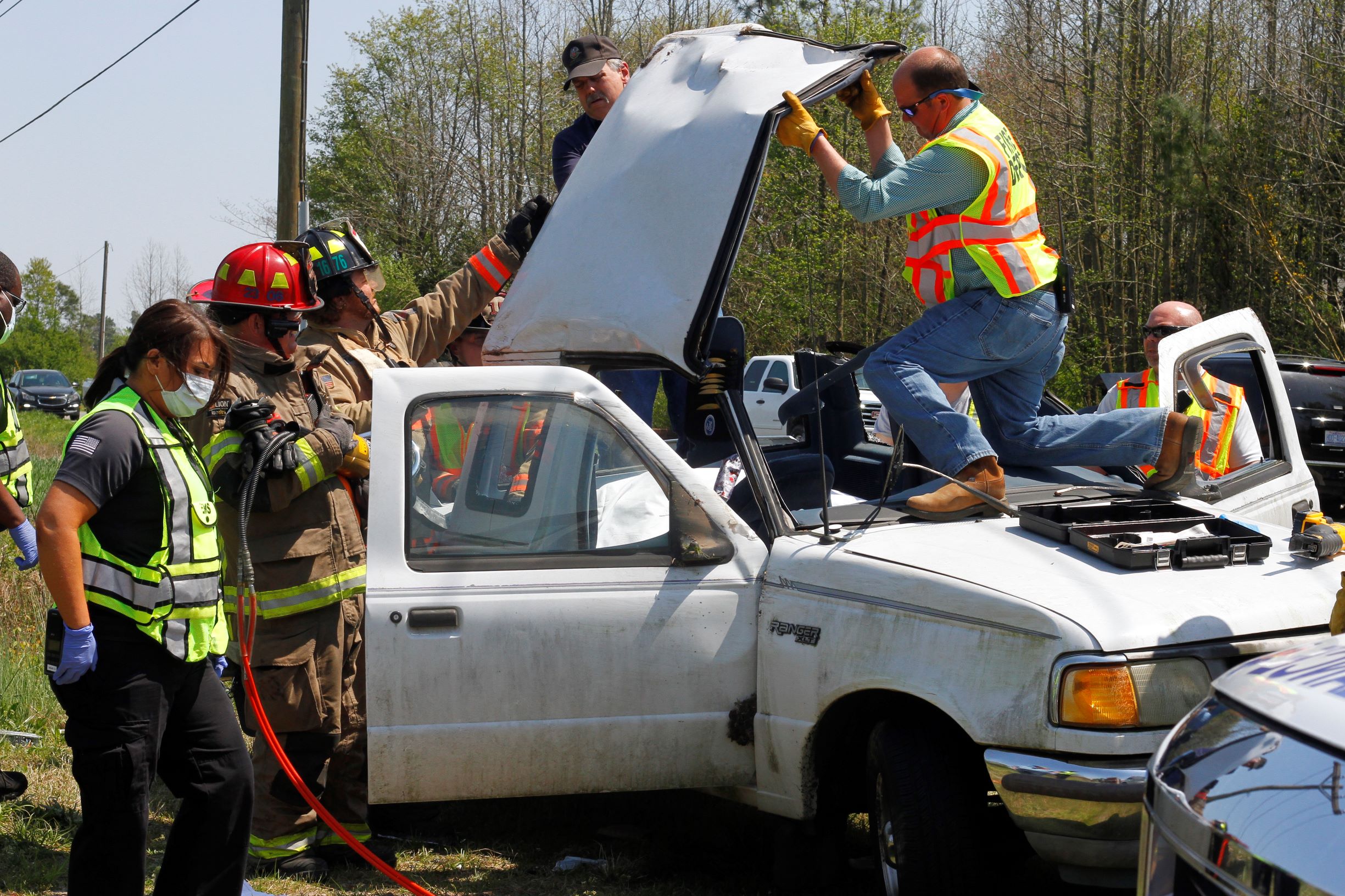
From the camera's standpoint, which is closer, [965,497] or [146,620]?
[146,620]

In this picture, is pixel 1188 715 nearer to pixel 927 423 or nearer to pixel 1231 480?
pixel 927 423

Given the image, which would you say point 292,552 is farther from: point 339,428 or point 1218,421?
point 1218,421

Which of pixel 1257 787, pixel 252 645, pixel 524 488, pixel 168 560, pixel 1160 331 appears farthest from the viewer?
pixel 1160 331

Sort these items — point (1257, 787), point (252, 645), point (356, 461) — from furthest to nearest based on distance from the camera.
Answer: point (356, 461) < point (252, 645) < point (1257, 787)

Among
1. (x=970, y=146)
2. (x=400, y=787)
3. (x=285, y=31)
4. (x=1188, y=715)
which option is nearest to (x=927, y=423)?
(x=970, y=146)

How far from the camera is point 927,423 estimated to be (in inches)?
155

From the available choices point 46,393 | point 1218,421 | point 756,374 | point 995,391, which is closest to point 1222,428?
point 1218,421

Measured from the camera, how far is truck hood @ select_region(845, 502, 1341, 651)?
298 centimetres

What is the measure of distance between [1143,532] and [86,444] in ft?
9.51

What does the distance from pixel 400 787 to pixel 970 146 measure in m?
2.69

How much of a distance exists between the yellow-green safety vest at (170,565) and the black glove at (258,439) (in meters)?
0.48

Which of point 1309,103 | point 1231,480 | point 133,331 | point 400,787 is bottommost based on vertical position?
point 400,787

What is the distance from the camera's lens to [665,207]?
3896 mm

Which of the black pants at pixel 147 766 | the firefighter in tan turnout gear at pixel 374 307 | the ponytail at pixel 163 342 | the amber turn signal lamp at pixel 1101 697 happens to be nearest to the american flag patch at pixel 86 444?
the ponytail at pixel 163 342
